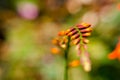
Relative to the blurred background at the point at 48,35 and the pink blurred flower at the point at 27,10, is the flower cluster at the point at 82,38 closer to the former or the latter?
the blurred background at the point at 48,35

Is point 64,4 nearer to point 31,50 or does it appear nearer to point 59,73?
point 31,50

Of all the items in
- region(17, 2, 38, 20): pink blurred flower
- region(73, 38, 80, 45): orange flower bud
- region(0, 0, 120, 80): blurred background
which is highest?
region(17, 2, 38, 20): pink blurred flower

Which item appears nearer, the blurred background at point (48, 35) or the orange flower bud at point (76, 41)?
the orange flower bud at point (76, 41)

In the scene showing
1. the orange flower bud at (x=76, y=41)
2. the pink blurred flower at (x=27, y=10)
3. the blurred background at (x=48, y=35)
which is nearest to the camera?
the orange flower bud at (x=76, y=41)

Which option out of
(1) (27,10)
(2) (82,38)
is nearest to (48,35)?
(1) (27,10)

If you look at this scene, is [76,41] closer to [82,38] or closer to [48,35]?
[82,38]

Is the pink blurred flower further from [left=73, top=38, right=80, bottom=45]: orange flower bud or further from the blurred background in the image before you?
[left=73, top=38, right=80, bottom=45]: orange flower bud

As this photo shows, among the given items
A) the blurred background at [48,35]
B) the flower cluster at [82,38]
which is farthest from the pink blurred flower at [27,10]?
the flower cluster at [82,38]

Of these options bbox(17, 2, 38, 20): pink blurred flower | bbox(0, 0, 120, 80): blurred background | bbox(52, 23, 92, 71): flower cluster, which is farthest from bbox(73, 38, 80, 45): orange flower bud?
bbox(17, 2, 38, 20): pink blurred flower
